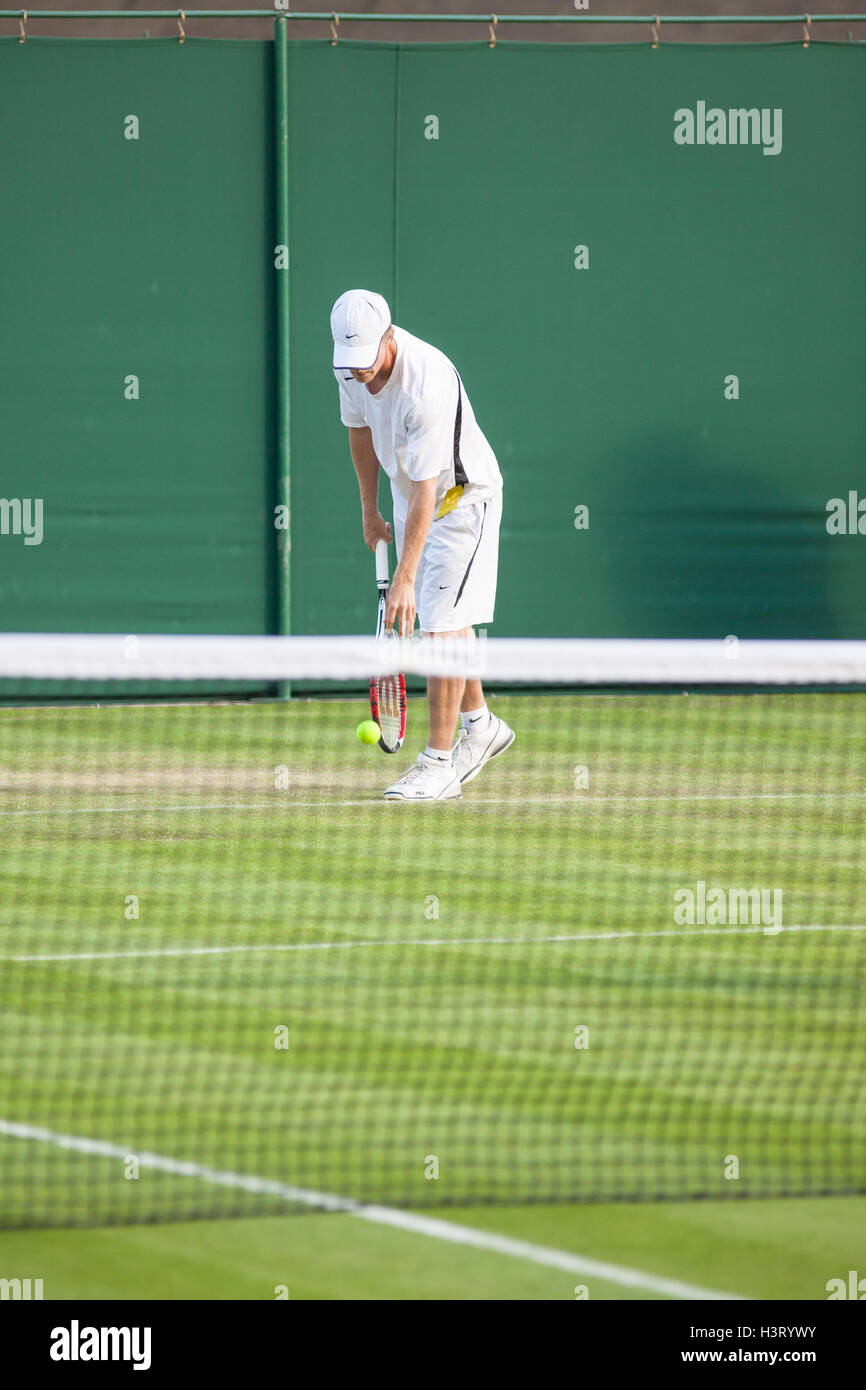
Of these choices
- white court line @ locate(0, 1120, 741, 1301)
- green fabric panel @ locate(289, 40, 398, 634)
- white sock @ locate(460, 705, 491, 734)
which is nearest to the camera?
white court line @ locate(0, 1120, 741, 1301)

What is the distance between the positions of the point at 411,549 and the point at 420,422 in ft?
1.47

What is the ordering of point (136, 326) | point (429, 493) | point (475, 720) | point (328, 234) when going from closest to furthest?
point (429, 493)
point (475, 720)
point (136, 326)
point (328, 234)

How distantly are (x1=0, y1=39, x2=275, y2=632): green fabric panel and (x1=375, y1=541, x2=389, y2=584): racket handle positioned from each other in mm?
4057

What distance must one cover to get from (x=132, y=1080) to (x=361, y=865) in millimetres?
2788

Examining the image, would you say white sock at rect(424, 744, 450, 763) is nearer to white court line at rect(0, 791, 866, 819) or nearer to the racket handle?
white court line at rect(0, 791, 866, 819)

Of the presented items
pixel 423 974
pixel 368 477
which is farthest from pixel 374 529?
pixel 423 974

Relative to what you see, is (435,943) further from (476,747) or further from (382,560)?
(382,560)

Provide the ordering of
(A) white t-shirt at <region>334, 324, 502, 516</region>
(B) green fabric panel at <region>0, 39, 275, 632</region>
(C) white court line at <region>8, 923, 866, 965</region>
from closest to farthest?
(C) white court line at <region>8, 923, 866, 965</region>, (A) white t-shirt at <region>334, 324, 502, 516</region>, (B) green fabric panel at <region>0, 39, 275, 632</region>

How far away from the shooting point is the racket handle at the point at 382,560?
29.2ft

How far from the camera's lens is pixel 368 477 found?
29.0 ft

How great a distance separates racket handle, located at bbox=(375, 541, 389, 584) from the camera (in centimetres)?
890

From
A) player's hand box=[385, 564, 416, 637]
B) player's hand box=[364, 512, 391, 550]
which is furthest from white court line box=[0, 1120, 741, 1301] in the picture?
player's hand box=[364, 512, 391, 550]
